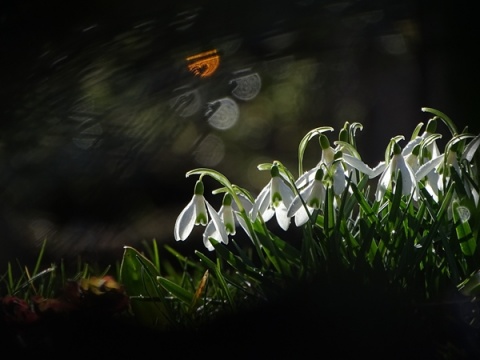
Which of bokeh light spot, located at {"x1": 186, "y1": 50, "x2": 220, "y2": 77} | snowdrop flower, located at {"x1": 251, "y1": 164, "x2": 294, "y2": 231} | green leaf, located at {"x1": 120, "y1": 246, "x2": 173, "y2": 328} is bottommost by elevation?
green leaf, located at {"x1": 120, "y1": 246, "x2": 173, "y2": 328}

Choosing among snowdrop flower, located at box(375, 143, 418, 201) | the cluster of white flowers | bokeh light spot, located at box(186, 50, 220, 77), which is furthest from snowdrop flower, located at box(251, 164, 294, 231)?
bokeh light spot, located at box(186, 50, 220, 77)

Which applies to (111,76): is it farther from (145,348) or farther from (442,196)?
(442,196)

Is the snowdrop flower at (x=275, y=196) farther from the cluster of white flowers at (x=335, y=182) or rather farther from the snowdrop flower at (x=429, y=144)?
the snowdrop flower at (x=429, y=144)

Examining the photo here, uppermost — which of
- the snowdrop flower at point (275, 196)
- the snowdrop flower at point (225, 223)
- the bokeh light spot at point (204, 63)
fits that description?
the bokeh light spot at point (204, 63)

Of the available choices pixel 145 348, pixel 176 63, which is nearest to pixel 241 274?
pixel 145 348

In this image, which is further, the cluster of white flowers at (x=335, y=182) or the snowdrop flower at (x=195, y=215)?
the snowdrop flower at (x=195, y=215)

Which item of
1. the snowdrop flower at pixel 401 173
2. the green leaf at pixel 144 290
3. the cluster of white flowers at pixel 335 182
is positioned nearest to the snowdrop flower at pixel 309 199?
the cluster of white flowers at pixel 335 182

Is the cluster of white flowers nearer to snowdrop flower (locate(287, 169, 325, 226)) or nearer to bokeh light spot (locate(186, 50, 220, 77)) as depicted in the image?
snowdrop flower (locate(287, 169, 325, 226))
